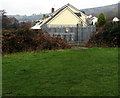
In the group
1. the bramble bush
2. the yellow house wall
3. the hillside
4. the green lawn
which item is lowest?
the green lawn

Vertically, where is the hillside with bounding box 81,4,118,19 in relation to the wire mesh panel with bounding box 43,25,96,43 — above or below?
above

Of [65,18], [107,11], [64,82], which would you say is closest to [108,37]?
[64,82]

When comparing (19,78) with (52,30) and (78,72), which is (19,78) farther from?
(52,30)

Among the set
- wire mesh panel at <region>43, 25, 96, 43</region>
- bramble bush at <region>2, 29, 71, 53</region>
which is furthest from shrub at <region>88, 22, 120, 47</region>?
wire mesh panel at <region>43, 25, 96, 43</region>

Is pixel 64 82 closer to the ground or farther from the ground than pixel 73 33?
closer to the ground

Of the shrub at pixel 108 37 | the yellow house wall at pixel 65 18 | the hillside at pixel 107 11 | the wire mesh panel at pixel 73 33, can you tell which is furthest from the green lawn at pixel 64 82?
the yellow house wall at pixel 65 18

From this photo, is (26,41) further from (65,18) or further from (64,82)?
(65,18)

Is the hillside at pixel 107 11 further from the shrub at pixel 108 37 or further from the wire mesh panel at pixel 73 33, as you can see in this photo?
the shrub at pixel 108 37

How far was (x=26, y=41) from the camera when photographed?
44.9 ft

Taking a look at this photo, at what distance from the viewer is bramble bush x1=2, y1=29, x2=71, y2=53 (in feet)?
43.3

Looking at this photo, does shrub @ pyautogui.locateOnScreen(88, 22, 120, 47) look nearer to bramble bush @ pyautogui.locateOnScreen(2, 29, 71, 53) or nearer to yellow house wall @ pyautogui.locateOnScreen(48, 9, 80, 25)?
bramble bush @ pyautogui.locateOnScreen(2, 29, 71, 53)

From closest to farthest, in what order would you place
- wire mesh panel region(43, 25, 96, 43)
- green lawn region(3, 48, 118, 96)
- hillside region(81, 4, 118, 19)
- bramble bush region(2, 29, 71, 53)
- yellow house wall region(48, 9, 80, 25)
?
green lawn region(3, 48, 118, 96) < bramble bush region(2, 29, 71, 53) < wire mesh panel region(43, 25, 96, 43) < yellow house wall region(48, 9, 80, 25) < hillside region(81, 4, 118, 19)

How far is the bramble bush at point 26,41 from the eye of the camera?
13.2 m

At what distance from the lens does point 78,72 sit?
19.9ft
